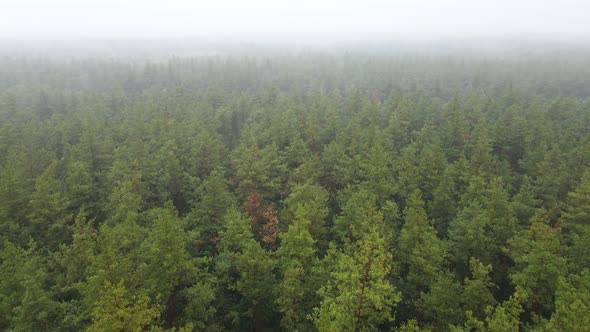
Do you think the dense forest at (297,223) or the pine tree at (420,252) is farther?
the pine tree at (420,252)

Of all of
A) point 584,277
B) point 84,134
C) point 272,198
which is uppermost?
point 84,134

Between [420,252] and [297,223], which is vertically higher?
[297,223]

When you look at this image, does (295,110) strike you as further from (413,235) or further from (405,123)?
(413,235)

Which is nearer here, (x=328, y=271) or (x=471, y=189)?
(x=328, y=271)

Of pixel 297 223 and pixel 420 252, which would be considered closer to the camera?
pixel 420 252

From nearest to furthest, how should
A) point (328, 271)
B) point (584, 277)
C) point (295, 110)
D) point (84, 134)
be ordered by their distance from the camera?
point (584, 277) → point (328, 271) → point (84, 134) → point (295, 110)

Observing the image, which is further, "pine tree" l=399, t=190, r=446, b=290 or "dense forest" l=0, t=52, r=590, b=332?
"pine tree" l=399, t=190, r=446, b=290

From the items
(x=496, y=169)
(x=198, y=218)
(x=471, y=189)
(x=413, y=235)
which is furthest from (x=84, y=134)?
(x=496, y=169)

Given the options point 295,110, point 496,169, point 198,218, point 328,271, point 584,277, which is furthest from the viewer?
point 295,110
